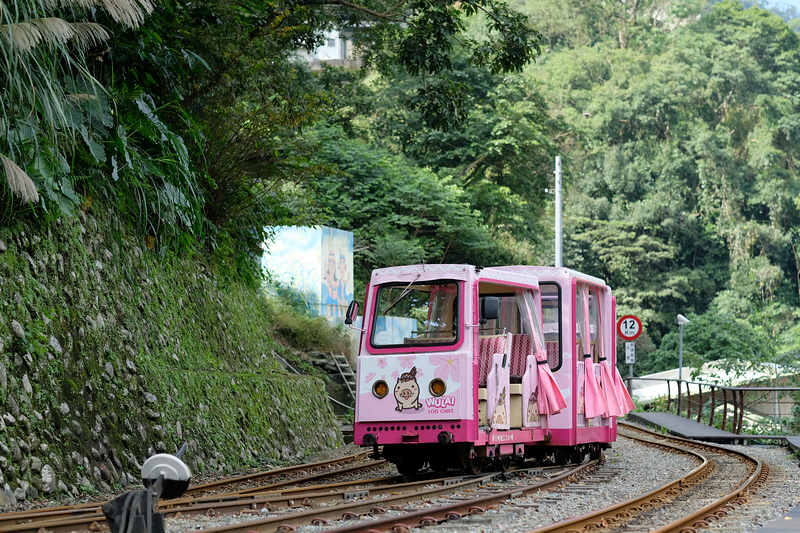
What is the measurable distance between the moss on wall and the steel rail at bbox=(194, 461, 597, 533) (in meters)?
2.92

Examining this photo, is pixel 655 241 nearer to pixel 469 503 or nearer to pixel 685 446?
pixel 685 446

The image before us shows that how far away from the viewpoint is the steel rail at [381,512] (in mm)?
7096

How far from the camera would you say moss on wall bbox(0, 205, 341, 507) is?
31.7 feet

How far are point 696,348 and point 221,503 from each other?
136ft

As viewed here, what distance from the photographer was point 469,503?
29.7 feet

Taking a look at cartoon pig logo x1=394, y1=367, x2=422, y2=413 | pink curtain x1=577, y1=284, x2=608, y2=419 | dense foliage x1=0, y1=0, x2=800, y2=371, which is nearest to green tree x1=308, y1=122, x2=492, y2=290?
dense foliage x1=0, y1=0, x2=800, y2=371

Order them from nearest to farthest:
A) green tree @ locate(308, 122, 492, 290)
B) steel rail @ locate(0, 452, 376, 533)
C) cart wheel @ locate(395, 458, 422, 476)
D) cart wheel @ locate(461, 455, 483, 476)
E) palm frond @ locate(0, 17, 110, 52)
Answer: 1. steel rail @ locate(0, 452, 376, 533)
2. palm frond @ locate(0, 17, 110, 52)
3. cart wheel @ locate(461, 455, 483, 476)
4. cart wheel @ locate(395, 458, 422, 476)
5. green tree @ locate(308, 122, 492, 290)

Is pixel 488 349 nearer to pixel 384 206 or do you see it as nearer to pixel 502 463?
pixel 502 463

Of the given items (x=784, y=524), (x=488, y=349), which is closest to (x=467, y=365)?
(x=488, y=349)

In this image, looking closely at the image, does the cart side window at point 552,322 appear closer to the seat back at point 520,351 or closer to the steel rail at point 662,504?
the seat back at point 520,351

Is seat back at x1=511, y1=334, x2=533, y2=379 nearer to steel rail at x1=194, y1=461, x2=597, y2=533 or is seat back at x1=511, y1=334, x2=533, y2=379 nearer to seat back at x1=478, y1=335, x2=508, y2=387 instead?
seat back at x1=478, y1=335, x2=508, y2=387

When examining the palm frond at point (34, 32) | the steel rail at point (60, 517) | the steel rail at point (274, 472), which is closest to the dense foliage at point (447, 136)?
the palm frond at point (34, 32)

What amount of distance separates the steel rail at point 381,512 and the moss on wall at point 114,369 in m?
2.92

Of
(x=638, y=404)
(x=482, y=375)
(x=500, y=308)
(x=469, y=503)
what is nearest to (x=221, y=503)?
(x=469, y=503)
